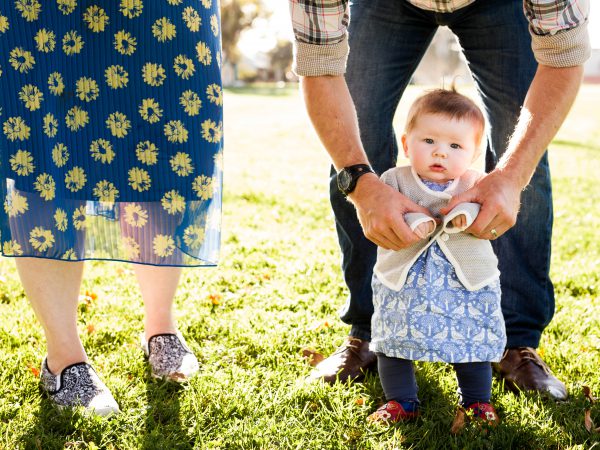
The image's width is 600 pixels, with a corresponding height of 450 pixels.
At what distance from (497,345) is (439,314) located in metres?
0.23

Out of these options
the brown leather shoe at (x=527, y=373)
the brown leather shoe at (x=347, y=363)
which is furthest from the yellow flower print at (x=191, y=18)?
the brown leather shoe at (x=527, y=373)

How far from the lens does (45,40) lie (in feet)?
7.19

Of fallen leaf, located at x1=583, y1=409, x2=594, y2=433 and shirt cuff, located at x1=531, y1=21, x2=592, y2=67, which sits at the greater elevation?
shirt cuff, located at x1=531, y1=21, x2=592, y2=67

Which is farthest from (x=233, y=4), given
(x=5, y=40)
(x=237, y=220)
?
(x=5, y=40)

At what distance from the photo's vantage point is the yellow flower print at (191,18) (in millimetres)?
2279

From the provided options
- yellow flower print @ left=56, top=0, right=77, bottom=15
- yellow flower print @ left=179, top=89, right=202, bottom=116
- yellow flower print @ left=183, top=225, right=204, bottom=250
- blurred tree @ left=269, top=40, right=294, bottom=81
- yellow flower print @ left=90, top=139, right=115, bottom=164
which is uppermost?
yellow flower print @ left=56, top=0, right=77, bottom=15

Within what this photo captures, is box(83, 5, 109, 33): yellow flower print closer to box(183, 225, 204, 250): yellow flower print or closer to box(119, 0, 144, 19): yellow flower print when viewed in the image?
box(119, 0, 144, 19): yellow flower print

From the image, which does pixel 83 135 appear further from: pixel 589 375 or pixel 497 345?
pixel 589 375

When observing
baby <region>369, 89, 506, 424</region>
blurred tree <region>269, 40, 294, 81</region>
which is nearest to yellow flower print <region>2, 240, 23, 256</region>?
baby <region>369, 89, 506, 424</region>

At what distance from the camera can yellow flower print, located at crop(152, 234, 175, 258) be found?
96.0 inches

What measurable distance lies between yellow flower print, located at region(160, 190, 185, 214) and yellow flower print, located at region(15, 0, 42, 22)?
688mm

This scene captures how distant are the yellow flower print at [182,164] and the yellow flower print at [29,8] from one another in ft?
1.98

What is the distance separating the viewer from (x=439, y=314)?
2152 mm

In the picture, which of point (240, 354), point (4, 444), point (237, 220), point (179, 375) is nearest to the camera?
point (4, 444)
